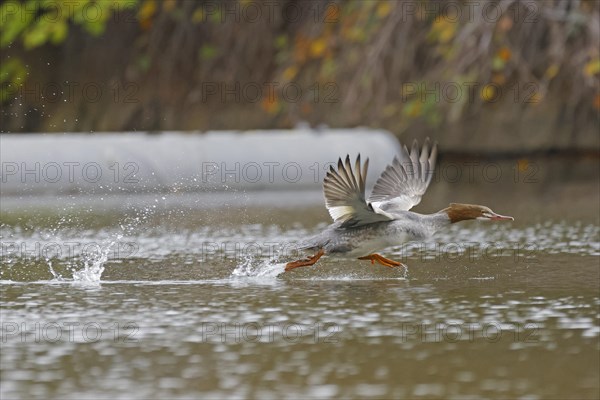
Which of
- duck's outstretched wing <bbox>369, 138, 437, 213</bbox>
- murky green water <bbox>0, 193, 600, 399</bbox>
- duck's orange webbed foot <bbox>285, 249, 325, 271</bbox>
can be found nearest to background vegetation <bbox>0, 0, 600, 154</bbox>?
murky green water <bbox>0, 193, 600, 399</bbox>

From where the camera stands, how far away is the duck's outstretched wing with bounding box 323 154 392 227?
759 centimetres

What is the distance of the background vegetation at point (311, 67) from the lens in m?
17.2

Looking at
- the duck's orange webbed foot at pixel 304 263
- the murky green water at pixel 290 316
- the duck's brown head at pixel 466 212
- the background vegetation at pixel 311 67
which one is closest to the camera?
the murky green water at pixel 290 316

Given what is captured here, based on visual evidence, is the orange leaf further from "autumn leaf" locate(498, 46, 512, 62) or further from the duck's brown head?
the duck's brown head

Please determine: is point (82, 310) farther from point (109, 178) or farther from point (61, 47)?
point (61, 47)

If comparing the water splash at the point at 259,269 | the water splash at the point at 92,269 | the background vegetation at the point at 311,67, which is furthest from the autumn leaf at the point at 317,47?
the water splash at the point at 259,269

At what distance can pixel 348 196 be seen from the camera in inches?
303

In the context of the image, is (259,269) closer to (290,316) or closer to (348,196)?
(348,196)

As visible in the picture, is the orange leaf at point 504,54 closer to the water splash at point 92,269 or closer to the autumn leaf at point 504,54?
the autumn leaf at point 504,54

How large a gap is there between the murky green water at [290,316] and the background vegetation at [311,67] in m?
6.52

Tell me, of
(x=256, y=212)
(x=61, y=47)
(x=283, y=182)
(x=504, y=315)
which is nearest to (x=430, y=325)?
(x=504, y=315)

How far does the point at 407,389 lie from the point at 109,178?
1125cm

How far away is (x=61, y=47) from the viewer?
22.4 m

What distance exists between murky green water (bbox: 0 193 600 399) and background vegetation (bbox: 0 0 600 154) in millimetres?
6521
